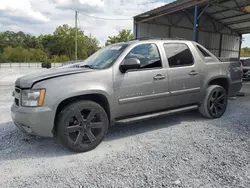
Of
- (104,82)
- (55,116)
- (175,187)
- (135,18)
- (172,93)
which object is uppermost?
(135,18)

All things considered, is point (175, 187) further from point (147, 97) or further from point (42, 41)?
point (42, 41)

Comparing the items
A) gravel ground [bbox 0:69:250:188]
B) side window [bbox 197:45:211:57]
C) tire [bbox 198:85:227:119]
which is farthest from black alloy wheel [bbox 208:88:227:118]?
side window [bbox 197:45:211:57]

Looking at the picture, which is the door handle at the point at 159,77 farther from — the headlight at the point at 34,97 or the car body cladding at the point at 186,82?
the headlight at the point at 34,97

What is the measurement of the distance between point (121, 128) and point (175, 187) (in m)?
2.06

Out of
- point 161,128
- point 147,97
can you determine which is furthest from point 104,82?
point 161,128

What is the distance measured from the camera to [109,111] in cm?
342

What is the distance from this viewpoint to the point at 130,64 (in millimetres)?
3340

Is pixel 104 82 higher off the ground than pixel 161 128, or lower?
higher

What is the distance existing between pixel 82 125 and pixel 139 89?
113 centimetres

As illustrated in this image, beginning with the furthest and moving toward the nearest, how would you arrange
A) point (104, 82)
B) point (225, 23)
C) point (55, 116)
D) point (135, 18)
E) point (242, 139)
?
point (225, 23) → point (135, 18) → point (242, 139) → point (104, 82) → point (55, 116)

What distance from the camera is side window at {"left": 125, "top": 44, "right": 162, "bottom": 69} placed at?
370 cm

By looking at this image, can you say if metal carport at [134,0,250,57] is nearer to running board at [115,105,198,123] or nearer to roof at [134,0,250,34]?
roof at [134,0,250,34]

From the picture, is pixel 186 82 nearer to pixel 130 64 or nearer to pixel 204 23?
pixel 130 64

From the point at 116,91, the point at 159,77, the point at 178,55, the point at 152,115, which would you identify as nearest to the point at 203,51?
the point at 178,55
